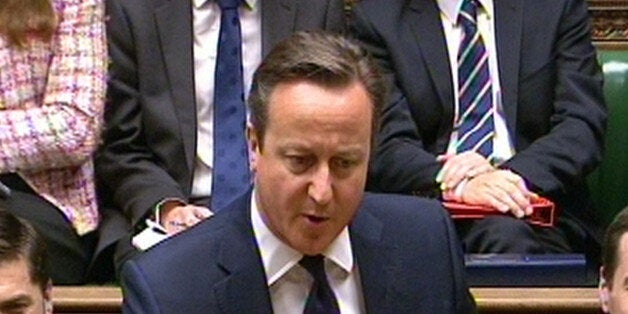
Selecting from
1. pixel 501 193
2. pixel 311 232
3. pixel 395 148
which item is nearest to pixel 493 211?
pixel 501 193

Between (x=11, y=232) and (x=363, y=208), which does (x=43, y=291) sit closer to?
(x=11, y=232)

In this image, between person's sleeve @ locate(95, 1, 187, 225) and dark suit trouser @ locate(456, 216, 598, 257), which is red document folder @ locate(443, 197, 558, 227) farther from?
person's sleeve @ locate(95, 1, 187, 225)

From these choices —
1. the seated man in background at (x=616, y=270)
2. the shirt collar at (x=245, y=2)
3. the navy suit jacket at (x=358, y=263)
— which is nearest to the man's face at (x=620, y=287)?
the seated man in background at (x=616, y=270)

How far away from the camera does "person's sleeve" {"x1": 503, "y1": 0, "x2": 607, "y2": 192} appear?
2.29 metres

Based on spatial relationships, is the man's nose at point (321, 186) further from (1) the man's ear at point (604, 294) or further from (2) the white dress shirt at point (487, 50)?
(2) the white dress shirt at point (487, 50)

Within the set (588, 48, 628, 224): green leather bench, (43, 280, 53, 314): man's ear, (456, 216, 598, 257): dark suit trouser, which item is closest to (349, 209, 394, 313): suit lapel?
(43, 280, 53, 314): man's ear

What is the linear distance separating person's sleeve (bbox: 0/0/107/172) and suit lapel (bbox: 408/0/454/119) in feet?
1.77

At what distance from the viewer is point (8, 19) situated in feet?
7.40

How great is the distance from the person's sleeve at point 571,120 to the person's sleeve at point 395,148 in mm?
137

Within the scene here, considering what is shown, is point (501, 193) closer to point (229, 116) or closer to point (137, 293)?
point (229, 116)

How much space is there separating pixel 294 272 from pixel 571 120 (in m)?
0.88

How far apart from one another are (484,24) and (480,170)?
1.06 feet

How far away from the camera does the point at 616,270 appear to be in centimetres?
169

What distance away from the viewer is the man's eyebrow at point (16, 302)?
155cm
